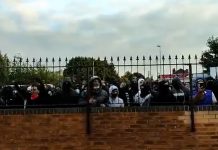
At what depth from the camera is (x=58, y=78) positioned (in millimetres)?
10211

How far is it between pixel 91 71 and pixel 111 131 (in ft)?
4.36

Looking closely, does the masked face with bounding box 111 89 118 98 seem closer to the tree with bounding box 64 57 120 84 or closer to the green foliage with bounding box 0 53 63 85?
the tree with bounding box 64 57 120 84

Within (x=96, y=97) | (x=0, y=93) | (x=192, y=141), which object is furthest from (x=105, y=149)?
(x=0, y=93)

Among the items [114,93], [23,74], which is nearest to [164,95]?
[114,93]

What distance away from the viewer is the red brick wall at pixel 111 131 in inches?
370

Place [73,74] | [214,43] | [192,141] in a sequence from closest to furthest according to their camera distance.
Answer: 1. [192,141]
2. [73,74]
3. [214,43]

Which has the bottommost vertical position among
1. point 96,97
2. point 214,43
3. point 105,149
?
point 105,149

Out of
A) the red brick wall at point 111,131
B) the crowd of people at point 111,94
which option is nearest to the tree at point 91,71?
the crowd of people at point 111,94

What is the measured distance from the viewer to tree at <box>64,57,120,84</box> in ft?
32.4

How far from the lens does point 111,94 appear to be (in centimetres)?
982

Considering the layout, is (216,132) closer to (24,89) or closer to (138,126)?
(138,126)

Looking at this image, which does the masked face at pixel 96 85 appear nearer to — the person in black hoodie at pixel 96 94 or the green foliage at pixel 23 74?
the person in black hoodie at pixel 96 94

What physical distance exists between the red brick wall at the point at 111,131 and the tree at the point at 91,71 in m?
0.85

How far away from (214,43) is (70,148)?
45.6 metres
